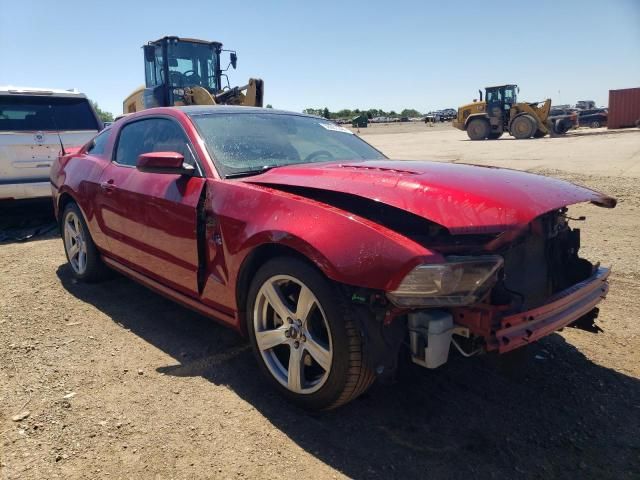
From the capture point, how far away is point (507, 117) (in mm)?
27312

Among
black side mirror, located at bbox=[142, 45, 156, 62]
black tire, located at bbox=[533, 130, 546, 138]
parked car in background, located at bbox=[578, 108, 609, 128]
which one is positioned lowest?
black tire, located at bbox=[533, 130, 546, 138]

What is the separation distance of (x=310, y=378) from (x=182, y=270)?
1.14 m

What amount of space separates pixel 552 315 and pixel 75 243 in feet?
13.7

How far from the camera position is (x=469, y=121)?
28.1 metres

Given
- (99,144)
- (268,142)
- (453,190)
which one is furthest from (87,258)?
(453,190)

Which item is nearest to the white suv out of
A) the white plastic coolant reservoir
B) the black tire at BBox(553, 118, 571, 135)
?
the white plastic coolant reservoir

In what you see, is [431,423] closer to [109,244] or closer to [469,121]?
[109,244]

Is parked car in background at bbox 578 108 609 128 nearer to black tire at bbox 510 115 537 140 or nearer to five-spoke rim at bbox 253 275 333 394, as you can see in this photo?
black tire at bbox 510 115 537 140

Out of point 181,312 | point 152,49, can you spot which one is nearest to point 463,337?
point 181,312

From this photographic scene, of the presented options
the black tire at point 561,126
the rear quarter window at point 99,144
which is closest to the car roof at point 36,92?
the rear quarter window at point 99,144

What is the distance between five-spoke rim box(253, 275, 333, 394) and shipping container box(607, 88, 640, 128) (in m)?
36.2

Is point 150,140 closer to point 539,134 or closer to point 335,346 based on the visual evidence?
point 335,346

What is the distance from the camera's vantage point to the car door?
320 centimetres

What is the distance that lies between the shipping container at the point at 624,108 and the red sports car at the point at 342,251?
35.0 metres
